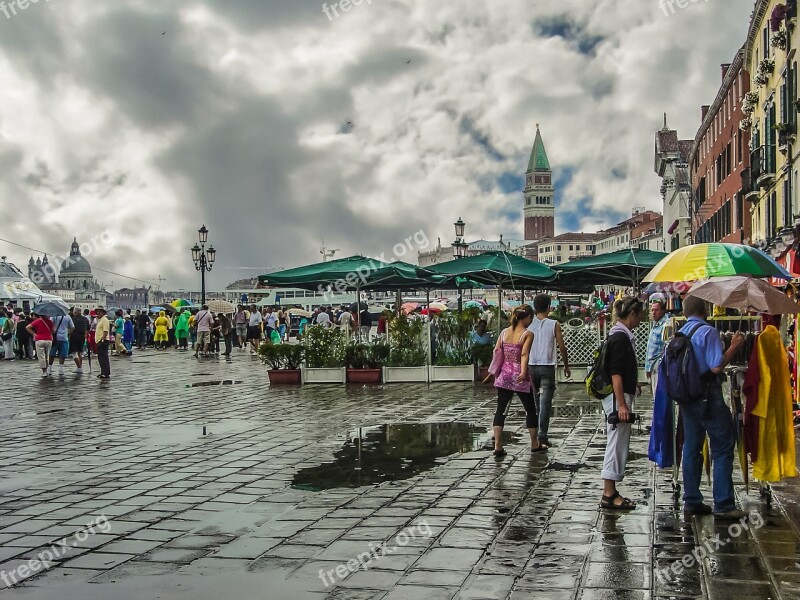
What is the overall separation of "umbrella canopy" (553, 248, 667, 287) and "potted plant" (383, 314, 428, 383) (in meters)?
4.32

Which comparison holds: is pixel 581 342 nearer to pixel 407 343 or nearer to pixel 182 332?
pixel 407 343

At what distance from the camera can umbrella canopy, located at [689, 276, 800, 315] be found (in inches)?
303

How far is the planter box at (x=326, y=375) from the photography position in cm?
1905

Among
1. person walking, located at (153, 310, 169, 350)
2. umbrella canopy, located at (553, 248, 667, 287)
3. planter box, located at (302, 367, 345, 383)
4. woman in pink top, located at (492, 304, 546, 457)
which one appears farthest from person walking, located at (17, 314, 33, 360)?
woman in pink top, located at (492, 304, 546, 457)

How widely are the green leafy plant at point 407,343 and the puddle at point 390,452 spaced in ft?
22.5

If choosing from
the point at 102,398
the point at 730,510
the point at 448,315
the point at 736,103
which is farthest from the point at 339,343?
the point at 736,103

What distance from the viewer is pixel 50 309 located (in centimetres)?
2723

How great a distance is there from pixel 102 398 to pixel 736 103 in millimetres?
36484

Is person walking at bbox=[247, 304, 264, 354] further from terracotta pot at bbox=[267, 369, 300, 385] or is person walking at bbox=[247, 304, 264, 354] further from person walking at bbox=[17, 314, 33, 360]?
terracotta pot at bbox=[267, 369, 300, 385]

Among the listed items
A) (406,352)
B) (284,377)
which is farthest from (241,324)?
(406,352)

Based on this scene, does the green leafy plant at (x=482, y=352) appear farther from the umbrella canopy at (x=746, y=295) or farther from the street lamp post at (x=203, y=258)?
the street lamp post at (x=203, y=258)

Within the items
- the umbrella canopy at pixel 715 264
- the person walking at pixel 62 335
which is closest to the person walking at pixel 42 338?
the person walking at pixel 62 335

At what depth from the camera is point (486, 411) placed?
1380 cm

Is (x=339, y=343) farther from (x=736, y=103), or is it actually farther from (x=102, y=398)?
(x=736, y=103)
